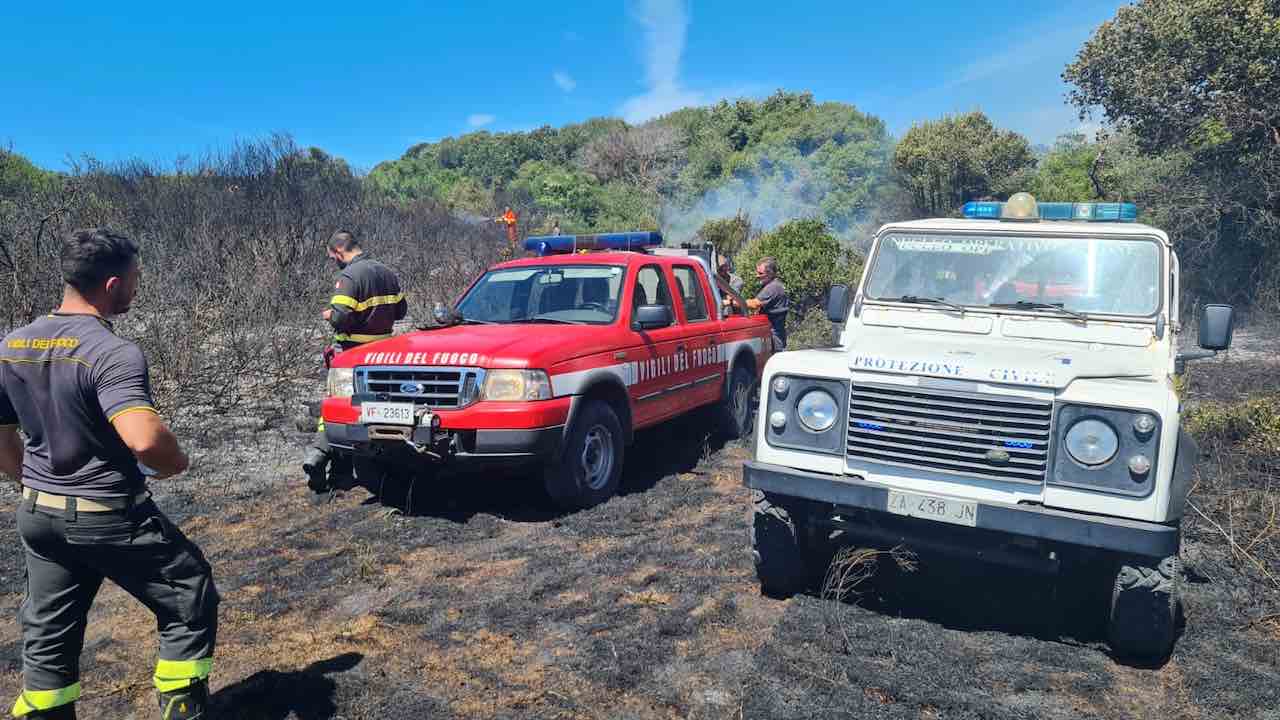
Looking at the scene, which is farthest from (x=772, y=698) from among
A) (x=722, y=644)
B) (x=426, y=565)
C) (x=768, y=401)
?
(x=426, y=565)

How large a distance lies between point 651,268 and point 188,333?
17.5 feet

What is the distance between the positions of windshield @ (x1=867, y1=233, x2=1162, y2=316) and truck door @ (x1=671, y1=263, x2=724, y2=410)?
220 centimetres

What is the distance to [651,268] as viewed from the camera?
6.78m

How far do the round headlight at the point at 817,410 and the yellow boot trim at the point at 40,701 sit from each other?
9.87 feet

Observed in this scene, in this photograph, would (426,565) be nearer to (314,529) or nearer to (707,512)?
(314,529)

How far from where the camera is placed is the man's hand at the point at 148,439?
2.45 metres

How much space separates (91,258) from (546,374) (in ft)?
9.44

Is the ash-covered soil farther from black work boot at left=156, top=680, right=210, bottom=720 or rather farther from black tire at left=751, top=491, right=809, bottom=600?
black work boot at left=156, top=680, right=210, bottom=720

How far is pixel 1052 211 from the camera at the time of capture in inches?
205

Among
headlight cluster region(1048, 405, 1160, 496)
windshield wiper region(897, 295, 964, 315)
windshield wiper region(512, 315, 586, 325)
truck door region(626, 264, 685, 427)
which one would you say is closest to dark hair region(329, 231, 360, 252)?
windshield wiper region(512, 315, 586, 325)

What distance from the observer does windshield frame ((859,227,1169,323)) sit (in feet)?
14.5

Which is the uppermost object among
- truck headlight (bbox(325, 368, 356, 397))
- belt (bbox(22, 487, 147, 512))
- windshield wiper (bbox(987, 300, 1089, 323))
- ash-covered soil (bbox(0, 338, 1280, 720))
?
windshield wiper (bbox(987, 300, 1089, 323))

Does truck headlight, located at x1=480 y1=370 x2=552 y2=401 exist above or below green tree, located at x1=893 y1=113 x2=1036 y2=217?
below

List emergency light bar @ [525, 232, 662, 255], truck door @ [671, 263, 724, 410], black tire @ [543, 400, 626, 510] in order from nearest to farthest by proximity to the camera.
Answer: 1. black tire @ [543, 400, 626, 510]
2. truck door @ [671, 263, 724, 410]
3. emergency light bar @ [525, 232, 662, 255]
